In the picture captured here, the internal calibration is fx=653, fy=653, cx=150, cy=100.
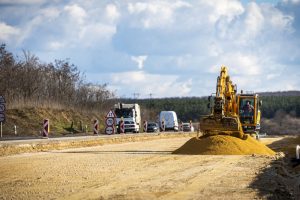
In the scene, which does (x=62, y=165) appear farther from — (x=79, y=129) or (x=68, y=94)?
(x=68, y=94)

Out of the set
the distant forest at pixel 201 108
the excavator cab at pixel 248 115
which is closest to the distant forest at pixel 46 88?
the excavator cab at pixel 248 115

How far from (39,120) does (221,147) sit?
4133 centimetres

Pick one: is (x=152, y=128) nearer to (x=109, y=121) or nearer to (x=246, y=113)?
(x=109, y=121)

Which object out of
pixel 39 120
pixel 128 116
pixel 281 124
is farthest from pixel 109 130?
pixel 281 124

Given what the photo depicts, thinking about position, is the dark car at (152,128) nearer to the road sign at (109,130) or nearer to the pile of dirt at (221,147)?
the road sign at (109,130)

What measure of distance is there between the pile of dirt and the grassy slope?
31.8 m

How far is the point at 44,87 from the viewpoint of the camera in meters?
86.0

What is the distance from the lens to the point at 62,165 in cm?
2331

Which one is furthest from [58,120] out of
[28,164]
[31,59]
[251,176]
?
[251,176]

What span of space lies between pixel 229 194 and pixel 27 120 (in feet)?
180

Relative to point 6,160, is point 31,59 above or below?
above

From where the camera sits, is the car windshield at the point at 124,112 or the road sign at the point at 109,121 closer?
the road sign at the point at 109,121

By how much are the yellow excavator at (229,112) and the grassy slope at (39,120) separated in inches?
998

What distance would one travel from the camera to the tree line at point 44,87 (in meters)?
76.0
